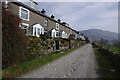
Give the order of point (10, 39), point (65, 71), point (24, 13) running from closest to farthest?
point (10, 39)
point (65, 71)
point (24, 13)

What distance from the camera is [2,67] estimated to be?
15.9ft

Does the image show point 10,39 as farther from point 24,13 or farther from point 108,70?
point 24,13

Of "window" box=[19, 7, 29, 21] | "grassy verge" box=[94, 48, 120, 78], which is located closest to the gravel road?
"grassy verge" box=[94, 48, 120, 78]

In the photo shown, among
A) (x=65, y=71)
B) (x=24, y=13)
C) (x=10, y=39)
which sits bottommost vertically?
(x=65, y=71)

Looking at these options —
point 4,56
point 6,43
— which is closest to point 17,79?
point 4,56

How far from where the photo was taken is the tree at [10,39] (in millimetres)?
4613

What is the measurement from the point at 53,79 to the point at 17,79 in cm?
169

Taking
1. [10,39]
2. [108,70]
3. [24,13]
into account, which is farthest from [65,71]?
[24,13]

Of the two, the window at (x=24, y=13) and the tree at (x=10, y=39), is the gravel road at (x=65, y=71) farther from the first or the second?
the window at (x=24, y=13)

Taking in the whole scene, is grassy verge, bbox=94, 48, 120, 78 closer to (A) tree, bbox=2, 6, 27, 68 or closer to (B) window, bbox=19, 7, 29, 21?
(A) tree, bbox=2, 6, 27, 68

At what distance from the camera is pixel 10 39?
187 inches

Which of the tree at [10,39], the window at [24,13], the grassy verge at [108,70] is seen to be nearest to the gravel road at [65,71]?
the grassy verge at [108,70]

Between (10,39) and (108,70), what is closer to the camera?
(10,39)

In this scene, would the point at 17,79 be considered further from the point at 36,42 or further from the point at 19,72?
the point at 36,42
